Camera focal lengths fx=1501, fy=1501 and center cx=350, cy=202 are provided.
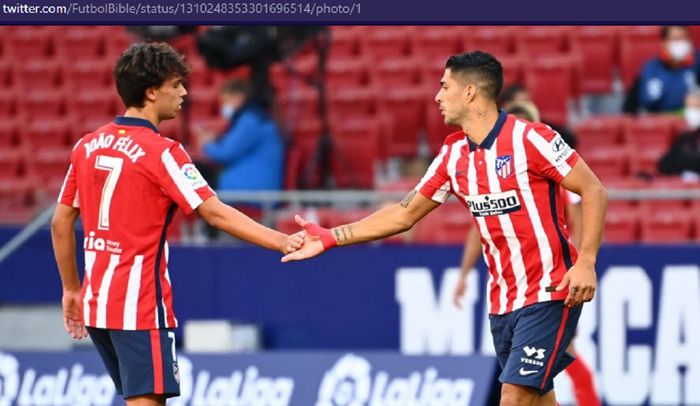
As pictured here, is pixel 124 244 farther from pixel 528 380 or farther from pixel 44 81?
pixel 44 81

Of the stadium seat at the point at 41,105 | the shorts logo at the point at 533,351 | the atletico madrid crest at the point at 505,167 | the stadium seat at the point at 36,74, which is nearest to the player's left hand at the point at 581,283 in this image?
the shorts logo at the point at 533,351

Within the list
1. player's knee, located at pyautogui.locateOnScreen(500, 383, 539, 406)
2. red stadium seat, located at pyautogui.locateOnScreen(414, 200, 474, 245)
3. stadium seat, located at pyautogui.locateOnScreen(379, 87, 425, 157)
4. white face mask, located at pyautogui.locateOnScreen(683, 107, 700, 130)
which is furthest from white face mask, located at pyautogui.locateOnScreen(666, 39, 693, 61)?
player's knee, located at pyautogui.locateOnScreen(500, 383, 539, 406)

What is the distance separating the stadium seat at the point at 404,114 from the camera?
13078mm

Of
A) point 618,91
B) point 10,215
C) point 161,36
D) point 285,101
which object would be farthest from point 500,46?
point 10,215

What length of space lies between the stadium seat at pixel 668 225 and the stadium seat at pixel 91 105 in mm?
5412

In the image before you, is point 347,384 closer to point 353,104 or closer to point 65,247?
point 65,247

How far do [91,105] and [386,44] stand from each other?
112 inches

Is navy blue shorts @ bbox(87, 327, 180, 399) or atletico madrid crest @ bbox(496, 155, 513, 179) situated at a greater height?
atletico madrid crest @ bbox(496, 155, 513, 179)

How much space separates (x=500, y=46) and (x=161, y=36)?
3068 millimetres

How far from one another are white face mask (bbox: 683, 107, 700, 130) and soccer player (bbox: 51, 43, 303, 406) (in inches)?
253

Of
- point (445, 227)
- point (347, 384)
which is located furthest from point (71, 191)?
point (445, 227)

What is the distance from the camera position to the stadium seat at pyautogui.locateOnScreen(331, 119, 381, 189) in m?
12.6

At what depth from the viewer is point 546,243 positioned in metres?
6.91

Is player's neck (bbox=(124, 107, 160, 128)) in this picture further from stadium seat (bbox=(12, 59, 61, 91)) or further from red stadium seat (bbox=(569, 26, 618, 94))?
stadium seat (bbox=(12, 59, 61, 91))
